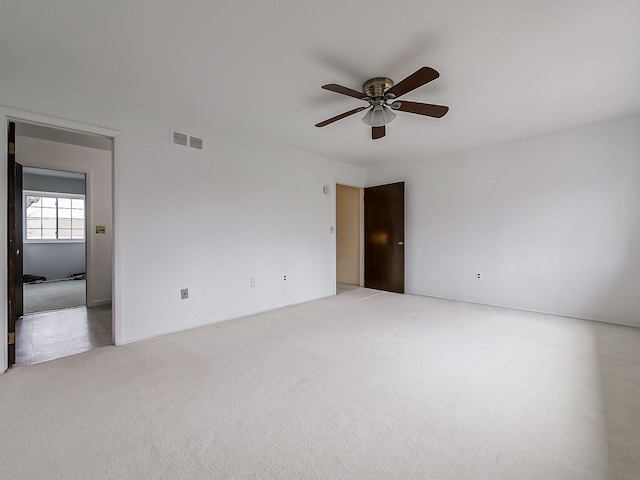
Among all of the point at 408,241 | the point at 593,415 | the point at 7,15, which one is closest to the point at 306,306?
the point at 408,241

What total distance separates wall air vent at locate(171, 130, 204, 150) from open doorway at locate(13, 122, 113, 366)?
2.06 ft

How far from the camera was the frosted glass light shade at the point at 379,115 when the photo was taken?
2.71 metres

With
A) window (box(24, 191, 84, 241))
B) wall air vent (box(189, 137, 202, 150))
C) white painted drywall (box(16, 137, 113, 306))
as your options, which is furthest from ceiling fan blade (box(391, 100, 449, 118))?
window (box(24, 191, 84, 241))

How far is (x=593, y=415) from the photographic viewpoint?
1769 mm

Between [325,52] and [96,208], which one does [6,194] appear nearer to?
[96,208]

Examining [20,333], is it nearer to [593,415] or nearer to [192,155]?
[192,155]

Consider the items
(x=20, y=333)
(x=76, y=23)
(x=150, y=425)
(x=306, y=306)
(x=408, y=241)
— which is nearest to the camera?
(x=150, y=425)

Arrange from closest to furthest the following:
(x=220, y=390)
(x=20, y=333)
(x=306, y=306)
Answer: (x=220, y=390) → (x=20, y=333) → (x=306, y=306)

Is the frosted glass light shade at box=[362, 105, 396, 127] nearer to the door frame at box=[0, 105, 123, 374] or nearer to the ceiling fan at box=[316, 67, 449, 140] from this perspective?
the ceiling fan at box=[316, 67, 449, 140]

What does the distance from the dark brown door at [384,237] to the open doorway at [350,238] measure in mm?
220

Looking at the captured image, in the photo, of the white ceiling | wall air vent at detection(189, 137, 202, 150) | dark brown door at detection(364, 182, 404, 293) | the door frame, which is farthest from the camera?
dark brown door at detection(364, 182, 404, 293)

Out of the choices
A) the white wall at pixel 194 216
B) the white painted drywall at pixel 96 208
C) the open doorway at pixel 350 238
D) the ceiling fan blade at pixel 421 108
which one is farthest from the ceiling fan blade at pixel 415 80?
the white painted drywall at pixel 96 208

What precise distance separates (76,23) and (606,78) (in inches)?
158

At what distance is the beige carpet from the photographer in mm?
1416
